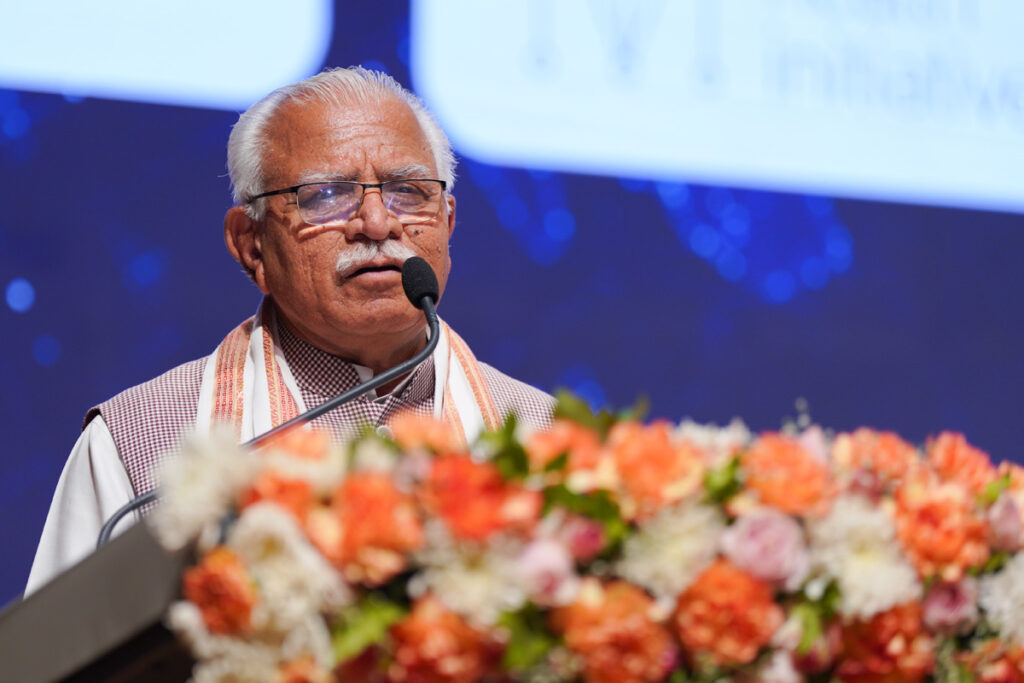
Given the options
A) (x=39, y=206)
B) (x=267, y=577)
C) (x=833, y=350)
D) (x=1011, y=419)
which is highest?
(x=267, y=577)

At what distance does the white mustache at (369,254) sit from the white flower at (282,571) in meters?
1.24

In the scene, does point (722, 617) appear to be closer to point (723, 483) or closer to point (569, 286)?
point (723, 483)

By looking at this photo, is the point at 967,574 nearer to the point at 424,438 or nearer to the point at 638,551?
the point at 638,551

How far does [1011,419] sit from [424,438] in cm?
307

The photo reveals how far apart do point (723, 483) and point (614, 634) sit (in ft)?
0.52

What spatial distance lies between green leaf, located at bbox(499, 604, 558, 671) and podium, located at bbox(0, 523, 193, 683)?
239 mm

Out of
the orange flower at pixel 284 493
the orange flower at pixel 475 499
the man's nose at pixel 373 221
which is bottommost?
the man's nose at pixel 373 221

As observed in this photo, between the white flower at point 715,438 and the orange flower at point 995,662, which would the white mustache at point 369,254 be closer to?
the white flower at point 715,438

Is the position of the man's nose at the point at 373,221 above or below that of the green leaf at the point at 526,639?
below

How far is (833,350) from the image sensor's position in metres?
3.23

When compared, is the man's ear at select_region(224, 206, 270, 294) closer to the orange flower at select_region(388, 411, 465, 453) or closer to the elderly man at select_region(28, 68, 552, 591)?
the elderly man at select_region(28, 68, 552, 591)

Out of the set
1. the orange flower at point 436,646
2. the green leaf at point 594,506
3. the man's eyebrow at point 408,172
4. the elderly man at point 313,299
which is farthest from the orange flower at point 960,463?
the man's eyebrow at point 408,172

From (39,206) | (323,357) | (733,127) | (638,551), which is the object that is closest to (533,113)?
(733,127)

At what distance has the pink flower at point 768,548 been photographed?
0.83 meters
